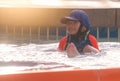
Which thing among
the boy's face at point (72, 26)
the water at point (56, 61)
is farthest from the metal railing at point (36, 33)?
the boy's face at point (72, 26)

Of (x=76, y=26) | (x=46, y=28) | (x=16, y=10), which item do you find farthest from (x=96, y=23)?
(x=76, y=26)

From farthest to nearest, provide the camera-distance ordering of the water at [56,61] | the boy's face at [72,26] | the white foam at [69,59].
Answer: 1. the boy's face at [72,26]
2. the white foam at [69,59]
3. the water at [56,61]

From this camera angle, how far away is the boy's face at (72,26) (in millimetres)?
4824

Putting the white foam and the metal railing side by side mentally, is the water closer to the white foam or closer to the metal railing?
the white foam

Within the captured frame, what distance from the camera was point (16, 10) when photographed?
305 inches

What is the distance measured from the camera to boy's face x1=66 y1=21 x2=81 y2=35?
4.82 metres

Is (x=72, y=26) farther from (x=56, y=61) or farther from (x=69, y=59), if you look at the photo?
(x=56, y=61)

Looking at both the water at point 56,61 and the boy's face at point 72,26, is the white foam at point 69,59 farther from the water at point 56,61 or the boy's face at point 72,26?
the boy's face at point 72,26

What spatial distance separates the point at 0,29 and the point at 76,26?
138 inches

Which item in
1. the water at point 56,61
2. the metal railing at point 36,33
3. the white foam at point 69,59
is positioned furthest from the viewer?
the metal railing at point 36,33

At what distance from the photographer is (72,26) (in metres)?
4.89

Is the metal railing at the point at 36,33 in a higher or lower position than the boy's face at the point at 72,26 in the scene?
lower

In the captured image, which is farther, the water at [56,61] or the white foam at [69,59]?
the white foam at [69,59]

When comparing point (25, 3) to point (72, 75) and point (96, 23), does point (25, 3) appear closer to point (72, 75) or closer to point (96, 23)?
point (96, 23)
